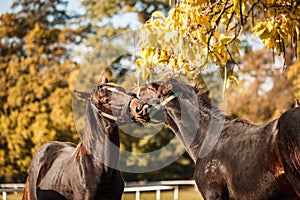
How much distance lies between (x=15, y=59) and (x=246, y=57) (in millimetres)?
11572

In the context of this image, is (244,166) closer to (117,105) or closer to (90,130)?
(117,105)

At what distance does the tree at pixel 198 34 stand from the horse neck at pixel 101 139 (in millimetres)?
873

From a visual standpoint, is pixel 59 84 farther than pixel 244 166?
Yes

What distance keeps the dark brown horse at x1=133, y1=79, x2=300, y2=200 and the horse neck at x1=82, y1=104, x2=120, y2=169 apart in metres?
0.69

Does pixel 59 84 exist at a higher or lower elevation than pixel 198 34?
lower

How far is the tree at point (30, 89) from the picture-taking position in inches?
832

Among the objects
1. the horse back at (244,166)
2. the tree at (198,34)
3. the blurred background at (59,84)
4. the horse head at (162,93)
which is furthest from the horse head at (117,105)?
the blurred background at (59,84)

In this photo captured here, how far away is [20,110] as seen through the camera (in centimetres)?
2278

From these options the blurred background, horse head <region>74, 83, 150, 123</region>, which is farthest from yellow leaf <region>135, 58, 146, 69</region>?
the blurred background

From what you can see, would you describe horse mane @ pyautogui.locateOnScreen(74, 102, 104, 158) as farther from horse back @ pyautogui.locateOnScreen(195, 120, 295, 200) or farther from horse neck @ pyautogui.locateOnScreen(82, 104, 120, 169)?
horse back @ pyautogui.locateOnScreen(195, 120, 295, 200)

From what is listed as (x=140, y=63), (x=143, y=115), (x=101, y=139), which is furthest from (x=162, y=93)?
(x=101, y=139)

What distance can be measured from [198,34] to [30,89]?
17593 mm

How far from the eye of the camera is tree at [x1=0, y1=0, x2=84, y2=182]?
21.1 metres

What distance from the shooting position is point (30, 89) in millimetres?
23094
